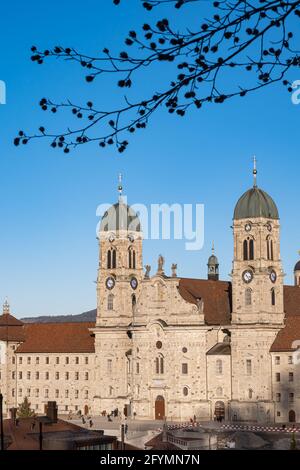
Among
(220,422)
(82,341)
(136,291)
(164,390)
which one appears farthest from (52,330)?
(220,422)

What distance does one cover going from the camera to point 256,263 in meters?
99.2

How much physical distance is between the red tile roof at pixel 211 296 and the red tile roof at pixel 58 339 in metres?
14.6

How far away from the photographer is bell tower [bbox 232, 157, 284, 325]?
98706 millimetres

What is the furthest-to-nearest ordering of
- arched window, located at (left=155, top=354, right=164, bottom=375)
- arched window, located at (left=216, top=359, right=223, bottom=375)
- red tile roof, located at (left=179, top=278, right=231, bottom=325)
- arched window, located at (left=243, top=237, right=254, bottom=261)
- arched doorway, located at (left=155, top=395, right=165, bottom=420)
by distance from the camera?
arched window, located at (left=155, top=354, right=164, bottom=375)
red tile roof, located at (left=179, top=278, right=231, bottom=325)
arched doorway, located at (left=155, top=395, right=165, bottom=420)
arched window, located at (left=216, top=359, right=223, bottom=375)
arched window, located at (left=243, top=237, right=254, bottom=261)

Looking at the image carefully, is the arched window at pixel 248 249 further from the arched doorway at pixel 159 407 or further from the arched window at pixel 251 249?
the arched doorway at pixel 159 407

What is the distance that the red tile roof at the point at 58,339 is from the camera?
380 feet

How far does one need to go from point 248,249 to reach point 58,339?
29448 millimetres

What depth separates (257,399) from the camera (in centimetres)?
9669

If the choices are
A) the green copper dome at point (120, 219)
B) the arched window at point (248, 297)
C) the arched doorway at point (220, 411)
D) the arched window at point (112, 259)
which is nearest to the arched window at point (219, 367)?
the arched doorway at point (220, 411)

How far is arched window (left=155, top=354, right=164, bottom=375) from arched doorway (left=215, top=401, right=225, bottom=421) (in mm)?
7150

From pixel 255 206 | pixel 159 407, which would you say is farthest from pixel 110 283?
pixel 255 206

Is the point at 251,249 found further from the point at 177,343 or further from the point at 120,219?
the point at 120,219

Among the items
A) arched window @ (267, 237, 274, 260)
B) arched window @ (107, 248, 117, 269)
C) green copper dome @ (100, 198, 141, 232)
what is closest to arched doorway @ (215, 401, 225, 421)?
arched window @ (267, 237, 274, 260)

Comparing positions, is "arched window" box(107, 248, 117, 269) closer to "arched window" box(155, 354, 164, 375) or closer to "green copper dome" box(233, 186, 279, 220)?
"arched window" box(155, 354, 164, 375)
